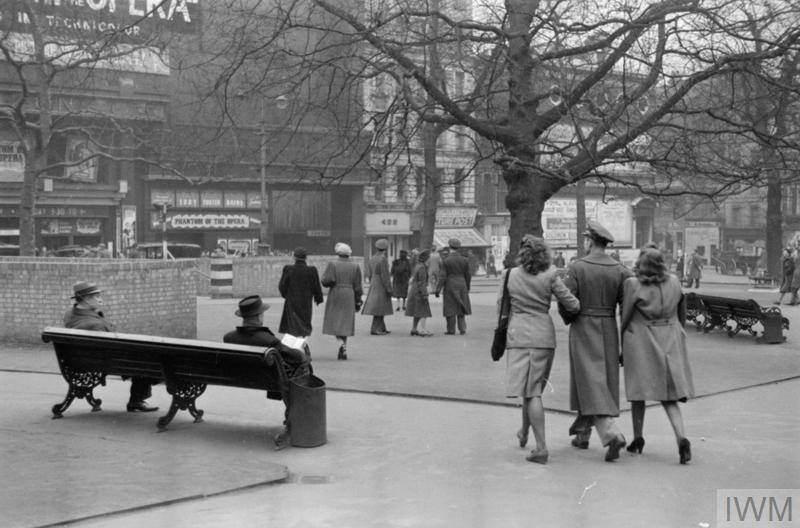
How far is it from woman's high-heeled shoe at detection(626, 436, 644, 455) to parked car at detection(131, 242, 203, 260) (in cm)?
3245

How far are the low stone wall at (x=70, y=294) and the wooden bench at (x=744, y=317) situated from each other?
9.63 meters

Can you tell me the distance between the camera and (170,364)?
28.6 feet

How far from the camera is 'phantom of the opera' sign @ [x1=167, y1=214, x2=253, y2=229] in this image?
162 ft

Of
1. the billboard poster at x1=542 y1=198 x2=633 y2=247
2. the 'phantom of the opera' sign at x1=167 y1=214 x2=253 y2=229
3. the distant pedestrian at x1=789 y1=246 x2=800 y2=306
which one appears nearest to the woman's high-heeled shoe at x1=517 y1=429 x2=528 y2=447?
the distant pedestrian at x1=789 y1=246 x2=800 y2=306

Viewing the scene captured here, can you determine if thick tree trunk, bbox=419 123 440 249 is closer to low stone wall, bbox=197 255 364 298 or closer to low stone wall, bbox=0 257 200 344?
low stone wall, bbox=197 255 364 298

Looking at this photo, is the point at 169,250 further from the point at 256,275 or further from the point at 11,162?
the point at 256,275

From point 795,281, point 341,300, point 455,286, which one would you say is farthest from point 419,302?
point 795,281

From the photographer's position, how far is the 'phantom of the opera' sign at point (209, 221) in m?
49.4

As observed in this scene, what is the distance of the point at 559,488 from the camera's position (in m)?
6.73

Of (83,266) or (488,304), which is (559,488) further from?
(488,304)

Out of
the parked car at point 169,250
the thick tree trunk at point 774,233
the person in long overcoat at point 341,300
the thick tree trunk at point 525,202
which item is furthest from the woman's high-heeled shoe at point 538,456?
the thick tree trunk at point 774,233

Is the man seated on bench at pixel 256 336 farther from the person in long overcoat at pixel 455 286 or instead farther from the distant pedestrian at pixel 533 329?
the person in long overcoat at pixel 455 286

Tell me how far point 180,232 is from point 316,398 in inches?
1690

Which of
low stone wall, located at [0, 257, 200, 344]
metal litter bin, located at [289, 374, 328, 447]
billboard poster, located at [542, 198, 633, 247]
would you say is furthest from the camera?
billboard poster, located at [542, 198, 633, 247]
